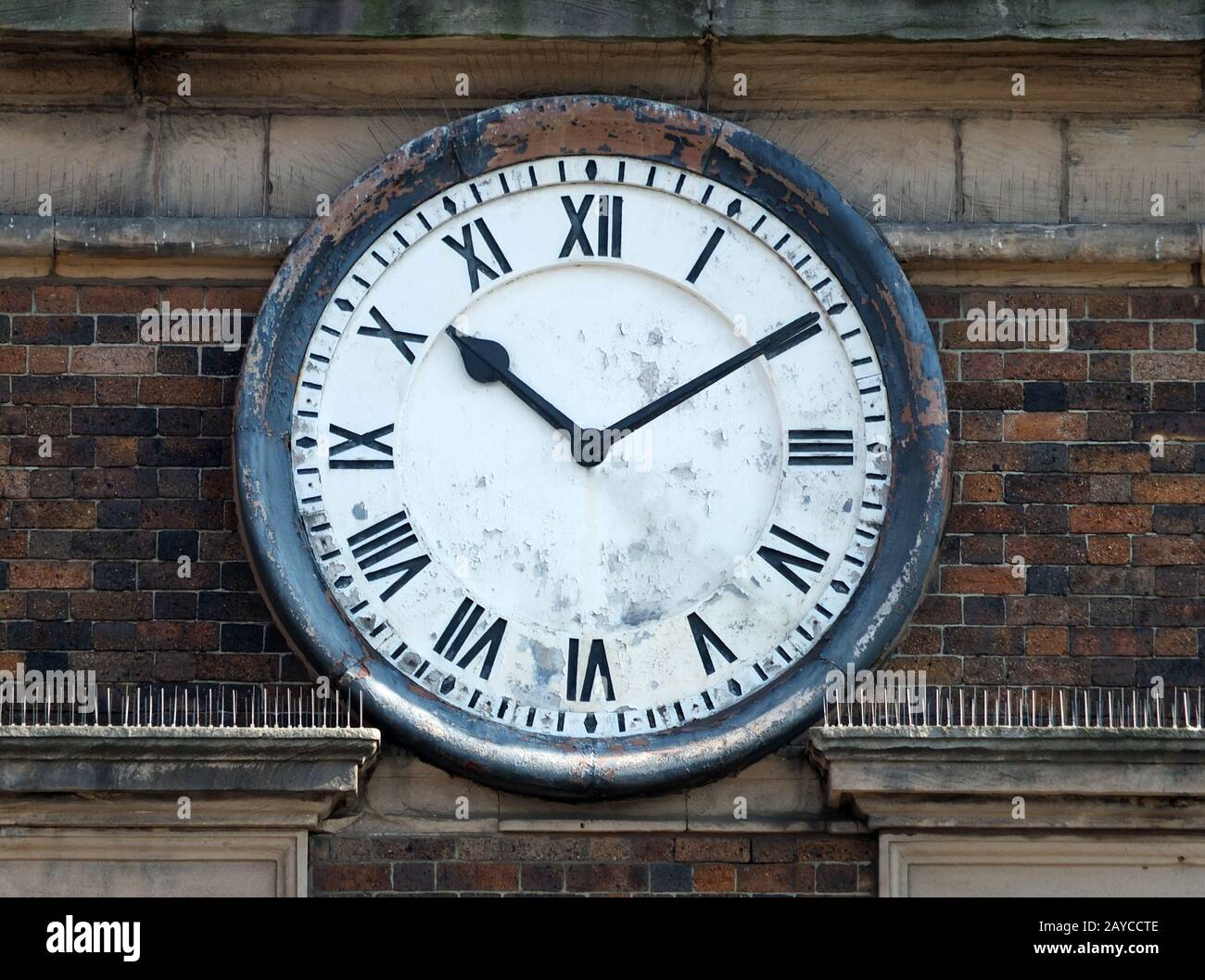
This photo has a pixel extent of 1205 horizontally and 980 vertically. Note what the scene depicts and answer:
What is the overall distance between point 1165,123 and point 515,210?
1672 mm

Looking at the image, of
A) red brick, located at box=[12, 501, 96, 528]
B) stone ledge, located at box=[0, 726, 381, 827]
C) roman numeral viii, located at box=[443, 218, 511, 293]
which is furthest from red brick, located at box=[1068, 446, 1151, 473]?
red brick, located at box=[12, 501, 96, 528]

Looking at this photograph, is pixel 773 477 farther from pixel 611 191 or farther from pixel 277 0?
pixel 277 0

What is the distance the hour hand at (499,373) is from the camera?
8133 mm

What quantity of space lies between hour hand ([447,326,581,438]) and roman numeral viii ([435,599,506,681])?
0.52m

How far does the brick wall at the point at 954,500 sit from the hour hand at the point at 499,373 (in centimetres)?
56

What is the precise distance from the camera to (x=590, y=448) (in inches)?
320

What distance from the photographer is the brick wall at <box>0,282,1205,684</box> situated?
8.11 m

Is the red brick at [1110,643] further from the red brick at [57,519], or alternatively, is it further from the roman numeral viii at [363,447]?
the red brick at [57,519]

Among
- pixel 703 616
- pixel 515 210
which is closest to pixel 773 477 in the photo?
pixel 703 616

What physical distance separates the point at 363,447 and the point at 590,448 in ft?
1.80

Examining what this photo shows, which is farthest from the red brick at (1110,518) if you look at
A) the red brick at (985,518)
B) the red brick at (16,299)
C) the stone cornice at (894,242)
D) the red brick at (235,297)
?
Answer: the red brick at (16,299)

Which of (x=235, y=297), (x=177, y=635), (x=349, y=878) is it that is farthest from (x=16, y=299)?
(x=349, y=878)

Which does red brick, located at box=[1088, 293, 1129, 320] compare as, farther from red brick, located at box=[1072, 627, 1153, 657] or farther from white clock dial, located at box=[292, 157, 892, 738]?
red brick, located at box=[1072, 627, 1153, 657]

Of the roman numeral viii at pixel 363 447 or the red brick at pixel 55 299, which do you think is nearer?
the roman numeral viii at pixel 363 447
